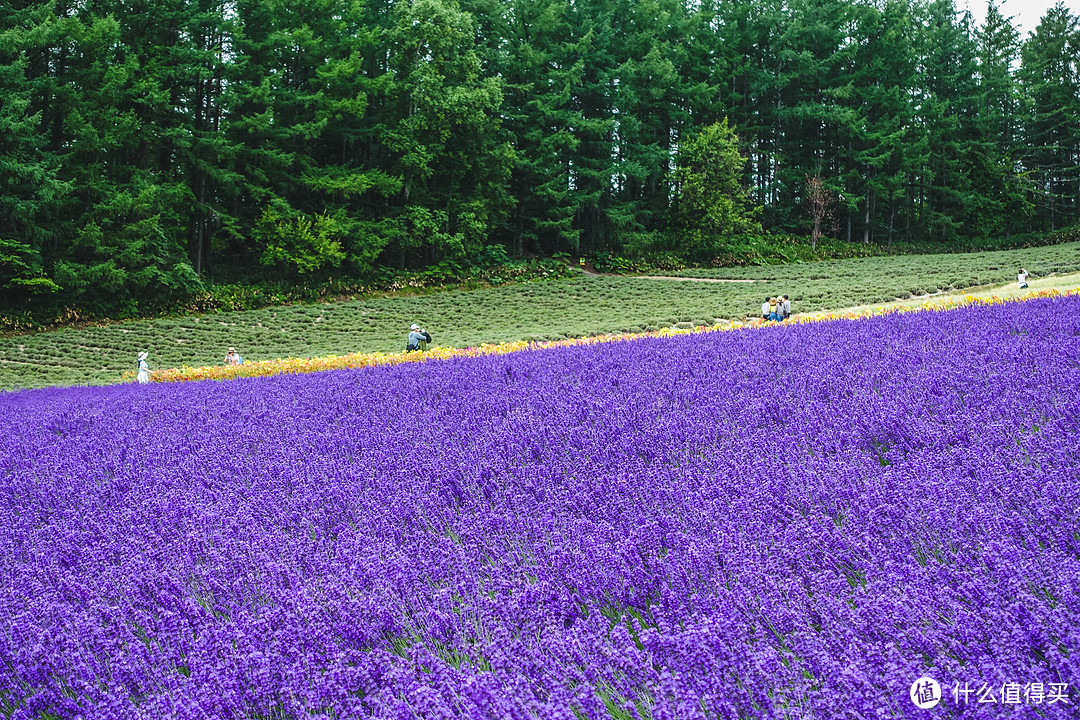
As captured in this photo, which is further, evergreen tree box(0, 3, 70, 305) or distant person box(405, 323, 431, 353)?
evergreen tree box(0, 3, 70, 305)

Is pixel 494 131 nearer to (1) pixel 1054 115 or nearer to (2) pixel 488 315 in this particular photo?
(2) pixel 488 315

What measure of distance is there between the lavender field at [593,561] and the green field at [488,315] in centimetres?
1261

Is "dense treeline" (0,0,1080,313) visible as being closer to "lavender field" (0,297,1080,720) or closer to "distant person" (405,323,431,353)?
"distant person" (405,323,431,353)

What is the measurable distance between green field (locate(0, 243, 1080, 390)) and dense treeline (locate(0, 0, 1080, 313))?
367cm

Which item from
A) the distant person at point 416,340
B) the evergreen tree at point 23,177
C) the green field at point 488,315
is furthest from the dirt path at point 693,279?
the evergreen tree at point 23,177

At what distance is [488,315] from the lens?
27.3 m

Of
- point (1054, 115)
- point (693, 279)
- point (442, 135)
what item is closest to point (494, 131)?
point (442, 135)

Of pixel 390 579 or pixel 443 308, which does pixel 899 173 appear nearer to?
pixel 443 308

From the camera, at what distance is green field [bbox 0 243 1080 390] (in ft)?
66.5

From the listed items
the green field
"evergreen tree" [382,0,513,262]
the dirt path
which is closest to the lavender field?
the green field

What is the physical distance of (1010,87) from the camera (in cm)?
5178

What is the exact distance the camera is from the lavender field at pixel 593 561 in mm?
1650

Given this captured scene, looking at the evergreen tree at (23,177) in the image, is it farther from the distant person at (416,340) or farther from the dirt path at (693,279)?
the dirt path at (693,279)

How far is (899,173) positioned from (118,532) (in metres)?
51.5
